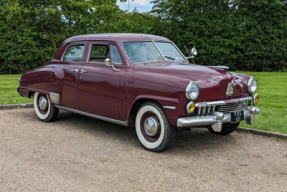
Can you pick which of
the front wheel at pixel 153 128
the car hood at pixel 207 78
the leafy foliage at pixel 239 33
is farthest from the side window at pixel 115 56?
the leafy foliage at pixel 239 33

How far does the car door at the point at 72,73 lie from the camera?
656 centimetres

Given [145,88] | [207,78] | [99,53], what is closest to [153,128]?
[145,88]

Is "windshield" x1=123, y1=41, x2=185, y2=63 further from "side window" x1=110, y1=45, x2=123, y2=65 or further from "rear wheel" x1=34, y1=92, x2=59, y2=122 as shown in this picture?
"rear wheel" x1=34, y1=92, x2=59, y2=122

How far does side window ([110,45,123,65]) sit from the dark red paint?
0.09m

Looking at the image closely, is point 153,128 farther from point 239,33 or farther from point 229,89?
point 239,33

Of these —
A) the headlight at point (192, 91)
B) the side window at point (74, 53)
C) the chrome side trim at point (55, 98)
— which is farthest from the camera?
the chrome side trim at point (55, 98)

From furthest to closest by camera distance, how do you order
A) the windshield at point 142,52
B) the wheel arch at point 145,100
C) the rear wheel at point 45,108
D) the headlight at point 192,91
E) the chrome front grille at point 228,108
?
the rear wheel at point 45,108 → the windshield at point 142,52 → the chrome front grille at point 228,108 → the wheel arch at point 145,100 → the headlight at point 192,91

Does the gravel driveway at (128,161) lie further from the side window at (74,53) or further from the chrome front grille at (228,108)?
the side window at (74,53)

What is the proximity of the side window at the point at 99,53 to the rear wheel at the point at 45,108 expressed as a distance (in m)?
1.51

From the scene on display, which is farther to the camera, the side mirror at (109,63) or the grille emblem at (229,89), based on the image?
the side mirror at (109,63)

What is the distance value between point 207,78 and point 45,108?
150 inches

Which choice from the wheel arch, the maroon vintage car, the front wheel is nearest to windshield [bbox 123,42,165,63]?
the maroon vintage car

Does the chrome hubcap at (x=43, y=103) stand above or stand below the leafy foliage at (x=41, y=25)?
below

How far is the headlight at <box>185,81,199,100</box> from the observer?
4.80m
